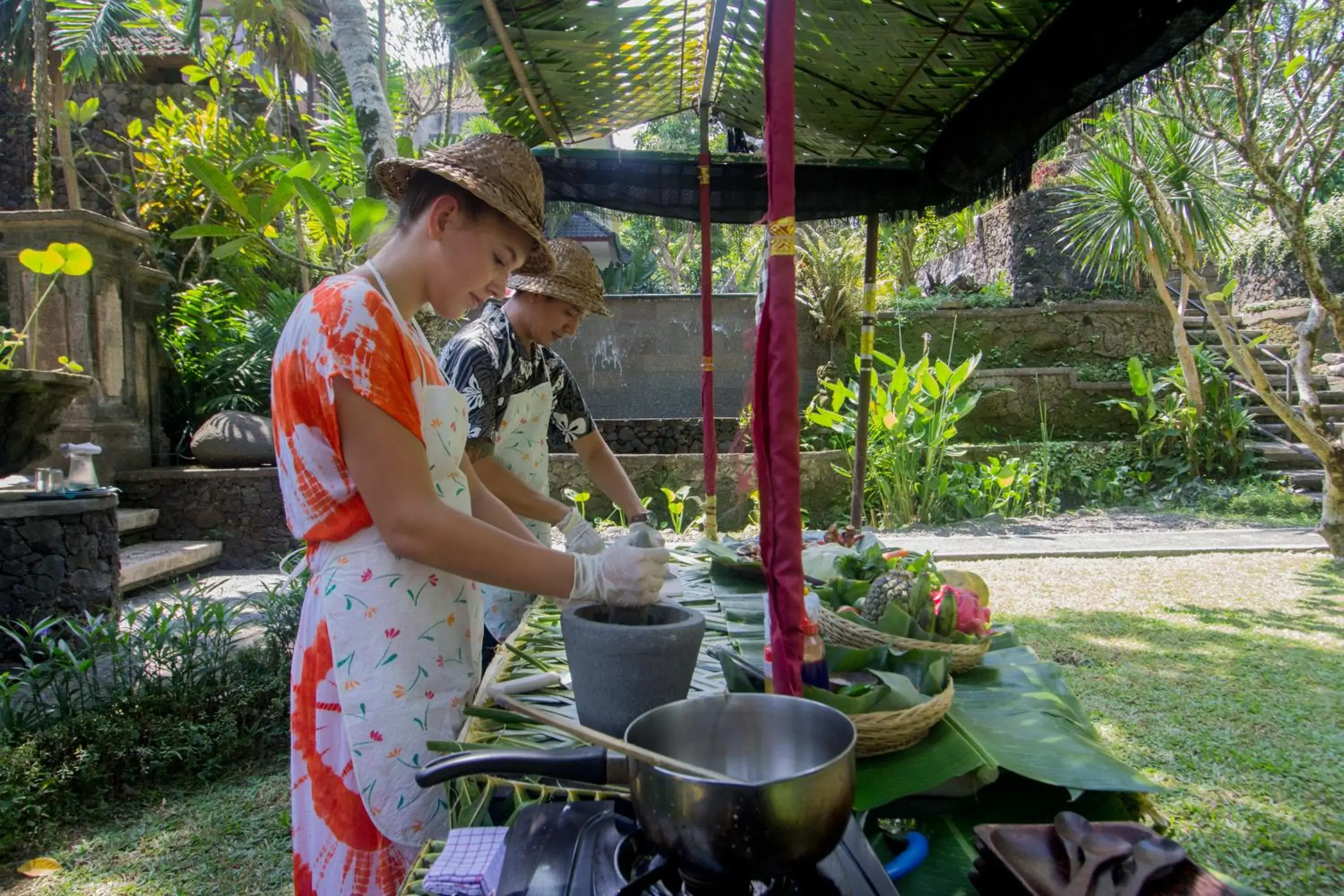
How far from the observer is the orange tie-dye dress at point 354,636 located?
121 centimetres

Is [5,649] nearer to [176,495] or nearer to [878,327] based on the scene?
[176,495]

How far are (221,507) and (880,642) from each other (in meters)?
6.19

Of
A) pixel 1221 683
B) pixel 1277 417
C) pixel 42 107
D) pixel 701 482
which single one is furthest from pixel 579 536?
pixel 1277 417

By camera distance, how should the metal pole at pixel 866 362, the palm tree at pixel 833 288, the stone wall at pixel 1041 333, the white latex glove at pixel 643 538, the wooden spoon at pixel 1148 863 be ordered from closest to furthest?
the wooden spoon at pixel 1148 863
the white latex glove at pixel 643 538
the metal pole at pixel 866 362
the palm tree at pixel 833 288
the stone wall at pixel 1041 333

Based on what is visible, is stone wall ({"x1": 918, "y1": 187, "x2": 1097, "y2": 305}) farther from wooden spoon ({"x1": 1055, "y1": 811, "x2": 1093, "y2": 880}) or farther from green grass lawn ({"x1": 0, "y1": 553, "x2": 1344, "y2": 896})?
wooden spoon ({"x1": 1055, "y1": 811, "x2": 1093, "y2": 880})

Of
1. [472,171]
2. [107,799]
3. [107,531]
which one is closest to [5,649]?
[107,531]

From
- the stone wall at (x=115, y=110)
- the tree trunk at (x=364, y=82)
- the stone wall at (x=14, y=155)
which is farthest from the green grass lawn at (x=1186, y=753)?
the stone wall at (x=14, y=155)

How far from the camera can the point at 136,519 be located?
19.6ft

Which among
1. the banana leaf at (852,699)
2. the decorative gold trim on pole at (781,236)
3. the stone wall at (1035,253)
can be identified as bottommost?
the banana leaf at (852,699)

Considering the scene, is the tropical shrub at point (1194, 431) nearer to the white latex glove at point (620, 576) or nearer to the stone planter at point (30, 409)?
the white latex glove at point (620, 576)

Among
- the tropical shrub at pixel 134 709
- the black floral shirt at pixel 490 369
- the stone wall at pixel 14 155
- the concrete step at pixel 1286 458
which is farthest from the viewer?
the stone wall at pixel 14 155

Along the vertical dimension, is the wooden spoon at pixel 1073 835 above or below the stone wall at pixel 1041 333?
below

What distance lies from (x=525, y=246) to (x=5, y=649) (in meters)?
Result: 4.13

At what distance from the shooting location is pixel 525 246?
1454mm
